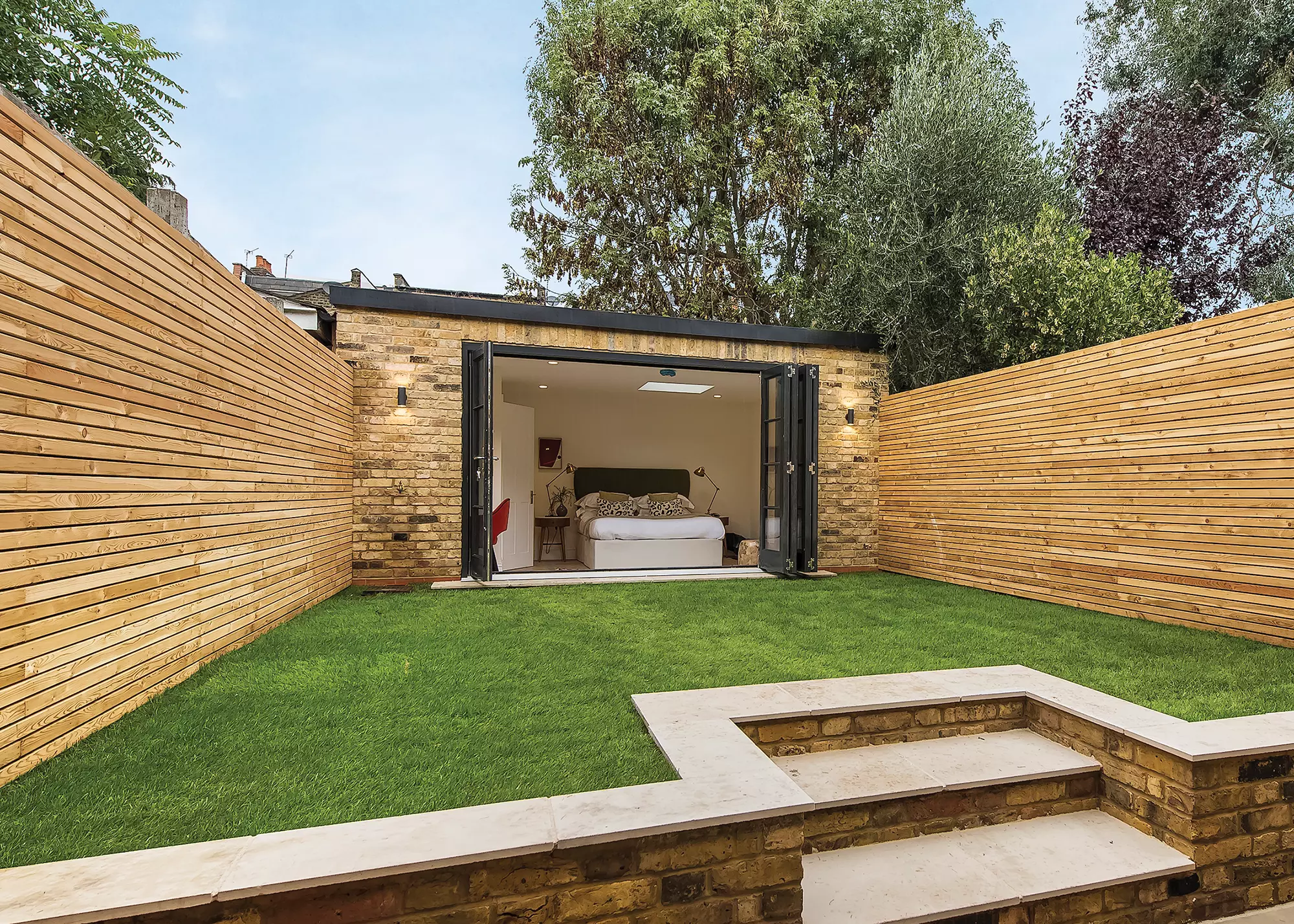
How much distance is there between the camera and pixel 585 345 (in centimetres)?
705

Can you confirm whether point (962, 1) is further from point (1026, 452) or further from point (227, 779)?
point (227, 779)

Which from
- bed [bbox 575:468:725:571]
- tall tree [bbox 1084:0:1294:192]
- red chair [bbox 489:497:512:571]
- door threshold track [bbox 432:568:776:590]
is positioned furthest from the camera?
tall tree [bbox 1084:0:1294:192]

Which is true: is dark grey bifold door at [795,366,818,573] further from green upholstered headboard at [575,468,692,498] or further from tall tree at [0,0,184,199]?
tall tree at [0,0,184,199]

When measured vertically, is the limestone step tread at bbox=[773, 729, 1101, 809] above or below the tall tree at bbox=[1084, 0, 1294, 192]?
below

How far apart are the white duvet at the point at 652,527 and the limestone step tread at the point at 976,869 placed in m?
6.41

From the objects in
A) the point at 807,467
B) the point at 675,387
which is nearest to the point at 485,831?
the point at 807,467

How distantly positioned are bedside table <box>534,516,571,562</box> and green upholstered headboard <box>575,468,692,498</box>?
3.06 ft

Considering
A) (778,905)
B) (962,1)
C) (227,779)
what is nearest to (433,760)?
(227,779)

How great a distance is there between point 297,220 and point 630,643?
23.2 m

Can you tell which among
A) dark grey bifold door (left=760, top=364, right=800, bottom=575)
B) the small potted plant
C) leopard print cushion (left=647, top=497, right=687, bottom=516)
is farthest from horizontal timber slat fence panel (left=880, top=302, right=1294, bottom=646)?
the small potted plant

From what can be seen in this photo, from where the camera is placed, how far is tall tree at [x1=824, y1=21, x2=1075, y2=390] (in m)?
7.88

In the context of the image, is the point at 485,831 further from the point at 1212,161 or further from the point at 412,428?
the point at 1212,161

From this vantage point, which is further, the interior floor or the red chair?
the interior floor

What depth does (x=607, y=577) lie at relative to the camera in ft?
22.7
